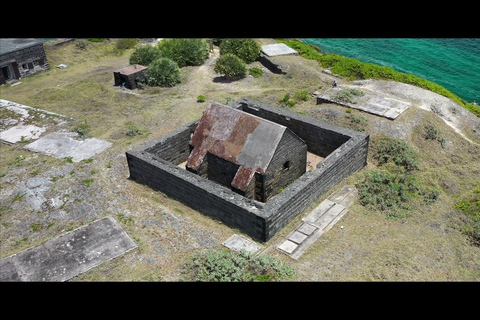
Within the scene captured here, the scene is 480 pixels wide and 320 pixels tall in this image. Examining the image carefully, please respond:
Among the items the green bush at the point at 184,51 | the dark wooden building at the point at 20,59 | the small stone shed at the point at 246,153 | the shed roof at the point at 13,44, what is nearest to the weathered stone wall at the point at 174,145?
the small stone shed at the point at 246,153

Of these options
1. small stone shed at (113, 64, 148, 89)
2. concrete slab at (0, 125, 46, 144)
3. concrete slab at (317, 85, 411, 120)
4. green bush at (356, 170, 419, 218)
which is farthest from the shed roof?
green bush at (356, 170, 419, 218)

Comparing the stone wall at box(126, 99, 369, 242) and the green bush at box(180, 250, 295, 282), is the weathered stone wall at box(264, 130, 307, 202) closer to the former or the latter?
the stone wall at box(126, 99, 369, 242)

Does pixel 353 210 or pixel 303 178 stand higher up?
pixel 303 178

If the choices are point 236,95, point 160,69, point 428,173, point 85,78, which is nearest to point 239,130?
point 428,173

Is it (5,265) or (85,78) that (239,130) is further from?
(85,78)

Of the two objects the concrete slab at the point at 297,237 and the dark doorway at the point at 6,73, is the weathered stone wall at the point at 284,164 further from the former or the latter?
the dark doorway at the point at 6,73
